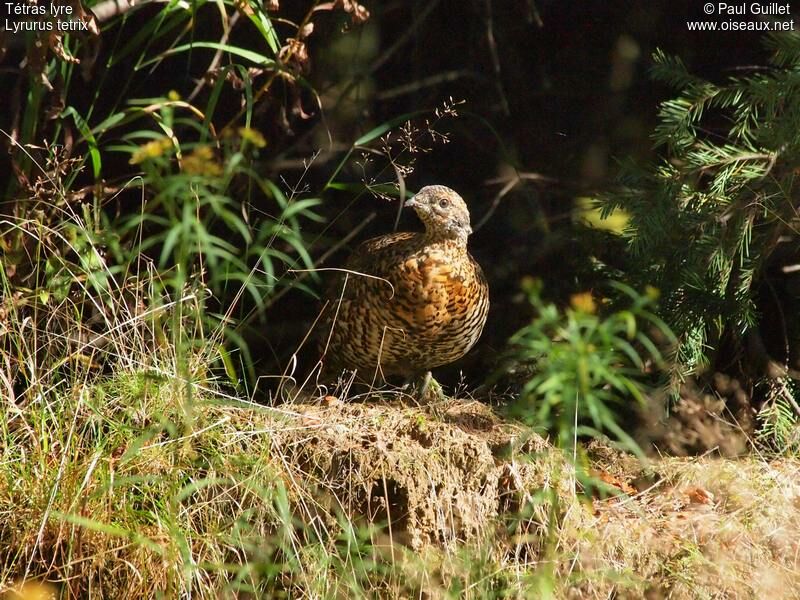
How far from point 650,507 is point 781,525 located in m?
0.44

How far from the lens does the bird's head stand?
3.93 m

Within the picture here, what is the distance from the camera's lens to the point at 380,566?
113 inches

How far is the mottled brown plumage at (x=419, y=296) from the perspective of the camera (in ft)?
12.7

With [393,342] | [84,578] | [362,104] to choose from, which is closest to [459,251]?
[393,342]

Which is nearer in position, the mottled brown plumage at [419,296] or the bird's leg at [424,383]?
the mottled brown plumage at [419,296]

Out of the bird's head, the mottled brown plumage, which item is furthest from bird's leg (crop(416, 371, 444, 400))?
the bird's head

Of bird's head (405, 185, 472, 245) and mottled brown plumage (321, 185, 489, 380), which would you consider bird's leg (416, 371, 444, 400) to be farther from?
bird's head (405, 185, 472, 245)

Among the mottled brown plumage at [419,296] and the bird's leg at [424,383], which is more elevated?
the mottled brown plumage at [419,296]

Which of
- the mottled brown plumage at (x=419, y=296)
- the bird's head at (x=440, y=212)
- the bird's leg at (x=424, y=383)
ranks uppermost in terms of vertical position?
the bird's head at (x=440, y=212)

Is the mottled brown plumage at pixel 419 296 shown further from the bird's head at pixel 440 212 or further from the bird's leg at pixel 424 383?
the bird's leg at pixel 424 383

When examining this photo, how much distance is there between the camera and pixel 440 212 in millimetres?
3938

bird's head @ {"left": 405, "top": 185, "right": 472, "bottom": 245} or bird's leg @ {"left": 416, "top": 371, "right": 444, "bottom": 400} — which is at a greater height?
bird's head @ {"left": 405, "top": 185, "right": 472, "bottom": 245}

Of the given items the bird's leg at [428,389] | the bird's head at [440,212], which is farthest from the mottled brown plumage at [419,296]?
the bird's leg at [428,389]

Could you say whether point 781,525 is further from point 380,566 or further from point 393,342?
point 393,342
